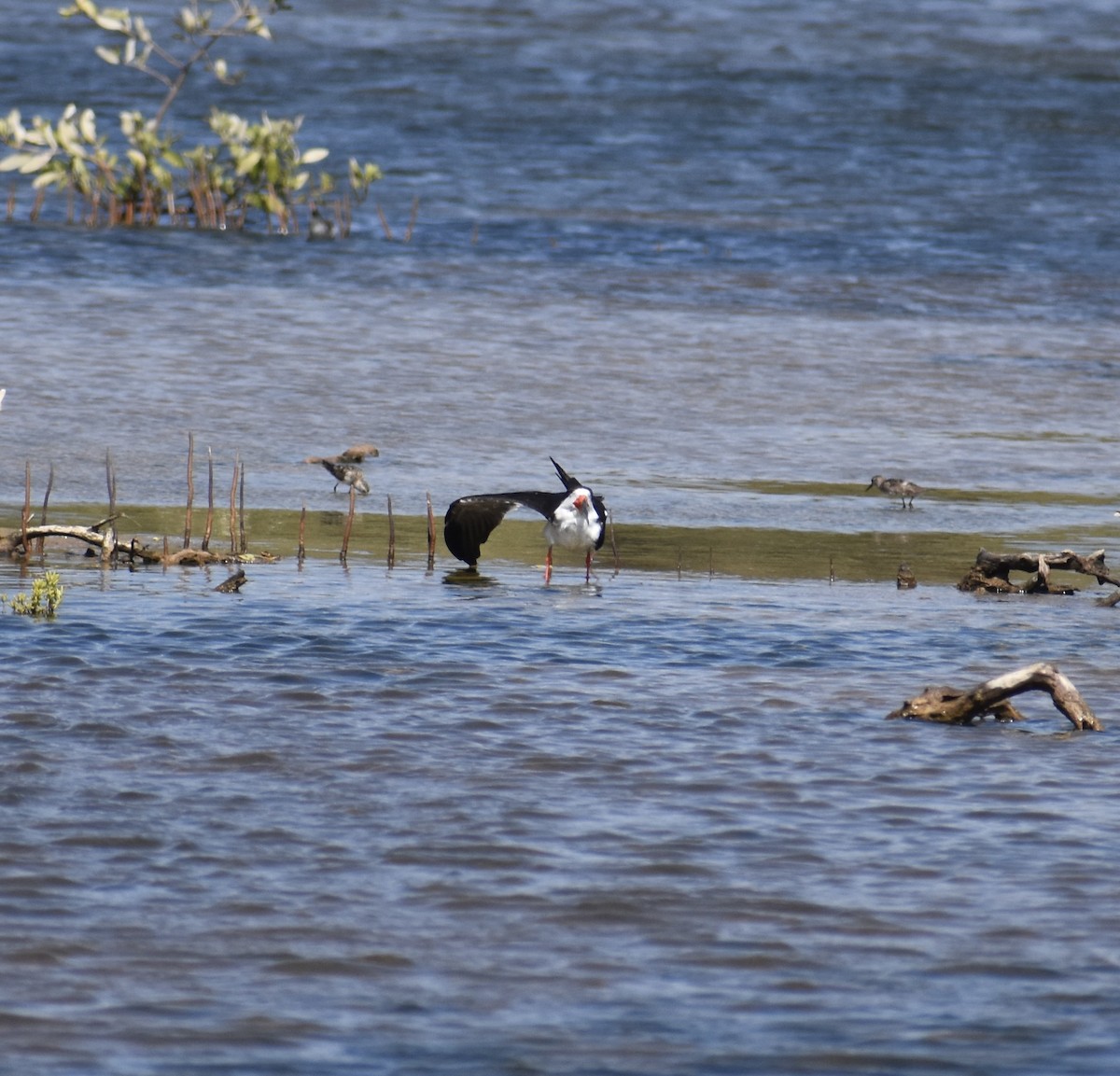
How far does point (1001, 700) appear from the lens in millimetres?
8586

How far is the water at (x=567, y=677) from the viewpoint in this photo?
5.79 meters

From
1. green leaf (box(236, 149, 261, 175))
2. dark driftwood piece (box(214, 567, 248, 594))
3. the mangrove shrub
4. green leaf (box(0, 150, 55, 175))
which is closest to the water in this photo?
dark driftwood piece (box(214, 567, 248, 594))

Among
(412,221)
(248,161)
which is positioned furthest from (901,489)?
(248,161)

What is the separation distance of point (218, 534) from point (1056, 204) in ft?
70.7

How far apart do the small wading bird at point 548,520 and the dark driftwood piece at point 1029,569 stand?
7.25 feet

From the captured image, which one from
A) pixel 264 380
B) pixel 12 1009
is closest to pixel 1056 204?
pixel 264 380

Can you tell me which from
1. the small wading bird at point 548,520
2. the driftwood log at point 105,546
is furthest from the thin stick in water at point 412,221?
the driftwood log at point 105,546

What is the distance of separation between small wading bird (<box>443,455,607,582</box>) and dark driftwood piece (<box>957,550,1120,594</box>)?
86.9 inches

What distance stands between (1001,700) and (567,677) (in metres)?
2.06

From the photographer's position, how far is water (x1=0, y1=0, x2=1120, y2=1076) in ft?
19.0

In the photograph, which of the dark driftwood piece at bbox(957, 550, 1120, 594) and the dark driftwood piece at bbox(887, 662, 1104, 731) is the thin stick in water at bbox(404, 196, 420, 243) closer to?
the dark driftwood piece at bbox(957, 550, 1120, 594)

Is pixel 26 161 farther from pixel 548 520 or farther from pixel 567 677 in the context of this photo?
pixel 567 677

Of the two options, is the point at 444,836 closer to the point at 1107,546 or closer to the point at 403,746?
the point at 403,746

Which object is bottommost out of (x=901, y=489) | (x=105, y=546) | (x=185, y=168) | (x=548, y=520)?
(x=105, y=546)
